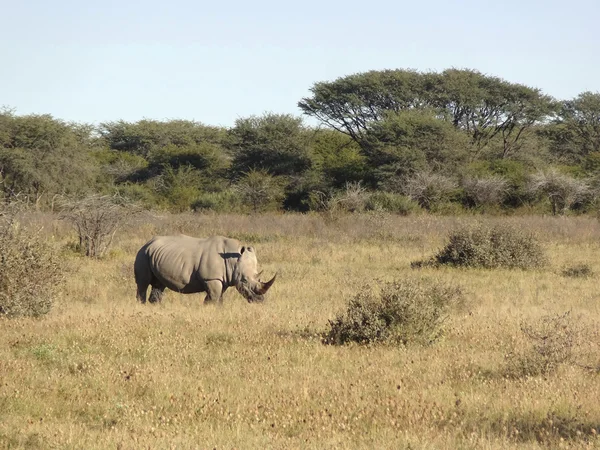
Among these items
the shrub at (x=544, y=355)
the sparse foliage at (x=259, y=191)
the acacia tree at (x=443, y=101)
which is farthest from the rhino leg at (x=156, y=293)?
the acacia tree at (x=443, y=101)

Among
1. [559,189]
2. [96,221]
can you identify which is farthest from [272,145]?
[96,221]

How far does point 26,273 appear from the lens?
11109 mm

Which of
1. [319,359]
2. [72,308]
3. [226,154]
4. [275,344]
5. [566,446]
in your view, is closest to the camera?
[566,446]

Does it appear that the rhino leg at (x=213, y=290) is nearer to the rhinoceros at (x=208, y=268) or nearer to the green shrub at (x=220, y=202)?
the rhinoceros at (x=208, y=268)

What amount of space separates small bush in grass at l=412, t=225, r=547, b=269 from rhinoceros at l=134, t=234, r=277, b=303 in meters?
6.16

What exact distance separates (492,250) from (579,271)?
1761mm

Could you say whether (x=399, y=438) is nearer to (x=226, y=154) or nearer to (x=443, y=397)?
(x=443, y=397)

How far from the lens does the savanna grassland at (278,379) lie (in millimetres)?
6105

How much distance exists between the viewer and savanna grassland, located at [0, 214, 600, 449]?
6.11 meters

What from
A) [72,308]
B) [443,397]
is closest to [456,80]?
[72,308]

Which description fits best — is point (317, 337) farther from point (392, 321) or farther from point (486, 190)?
point (486, 190)

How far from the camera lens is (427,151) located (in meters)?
39.3

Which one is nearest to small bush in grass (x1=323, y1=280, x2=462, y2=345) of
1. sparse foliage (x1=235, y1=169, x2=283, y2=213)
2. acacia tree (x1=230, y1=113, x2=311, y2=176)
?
sparse foliage (x1=235, y1=169, x2=283, y2=213)

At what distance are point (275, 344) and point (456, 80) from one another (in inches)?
1533
